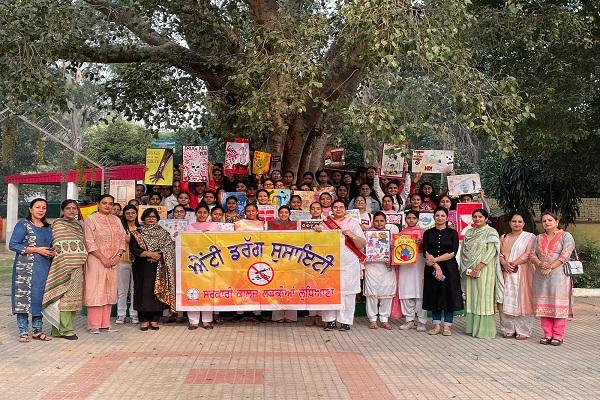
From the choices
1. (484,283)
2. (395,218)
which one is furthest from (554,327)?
(395,218)

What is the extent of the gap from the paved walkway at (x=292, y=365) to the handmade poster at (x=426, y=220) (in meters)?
1.43

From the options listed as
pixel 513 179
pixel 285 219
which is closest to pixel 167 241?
pixel 285 219

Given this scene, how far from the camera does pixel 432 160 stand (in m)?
10.7

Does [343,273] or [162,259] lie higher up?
[162,259]

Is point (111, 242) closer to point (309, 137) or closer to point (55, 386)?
point (55, 386)

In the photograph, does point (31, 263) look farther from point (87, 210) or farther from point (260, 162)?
point (260, 162)

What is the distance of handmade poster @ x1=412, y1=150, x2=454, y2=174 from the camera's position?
10633mm

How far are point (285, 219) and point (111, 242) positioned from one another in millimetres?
2220

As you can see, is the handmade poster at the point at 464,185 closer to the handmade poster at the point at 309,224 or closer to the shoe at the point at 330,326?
the handmade poster at the point at 309,224

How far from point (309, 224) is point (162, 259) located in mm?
1936

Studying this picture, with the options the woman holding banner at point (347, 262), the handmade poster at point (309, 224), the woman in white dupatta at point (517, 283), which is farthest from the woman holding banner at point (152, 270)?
the woman in white dupatta at point (517, 283)

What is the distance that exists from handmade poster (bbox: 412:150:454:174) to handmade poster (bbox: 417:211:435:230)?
151cm

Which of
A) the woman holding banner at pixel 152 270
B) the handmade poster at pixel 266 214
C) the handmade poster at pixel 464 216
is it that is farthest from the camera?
the handmade poster at pixel 464 216

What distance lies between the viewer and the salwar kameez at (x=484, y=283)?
27.8ft
